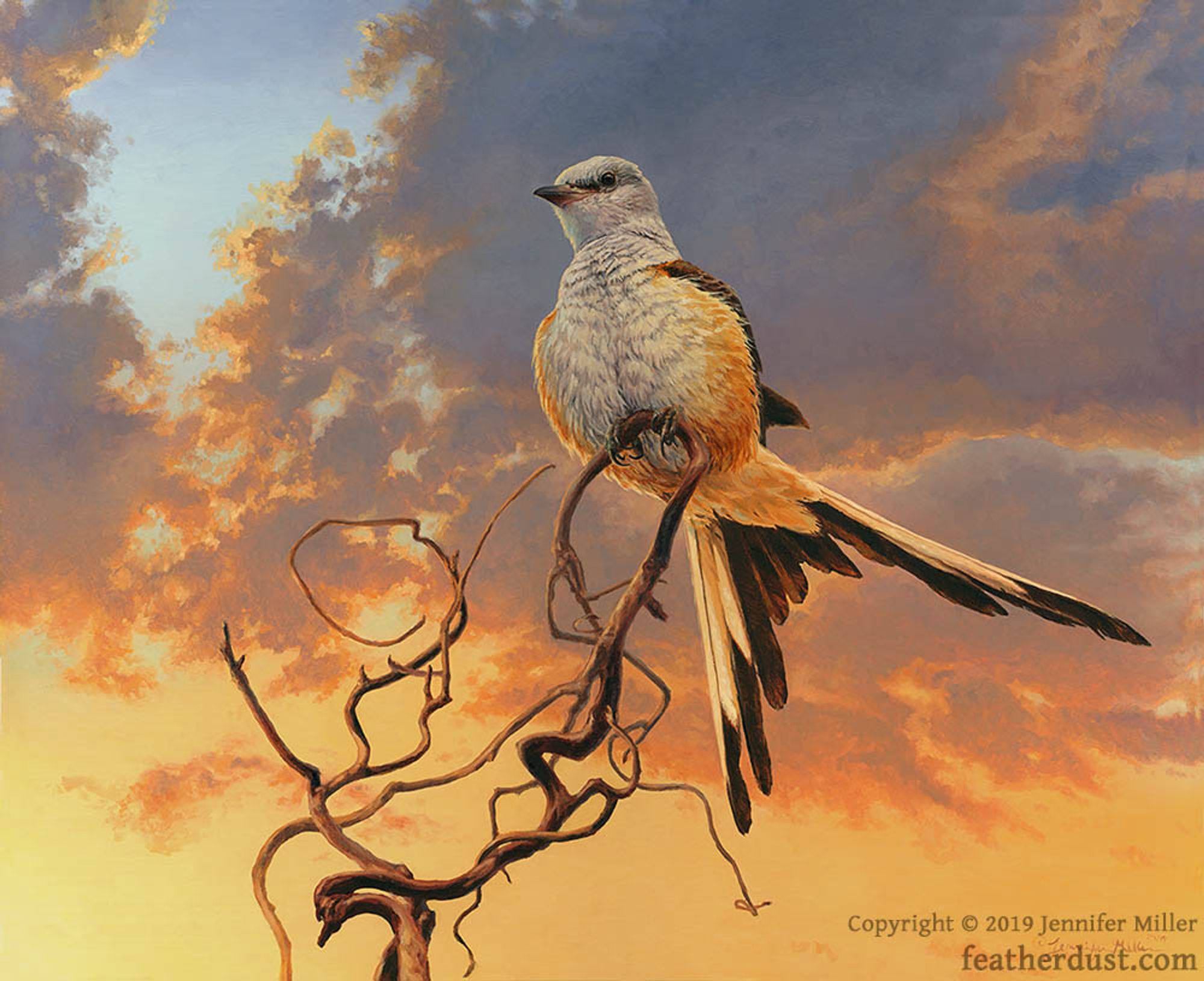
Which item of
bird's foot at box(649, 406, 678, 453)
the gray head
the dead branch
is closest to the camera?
the dead branch

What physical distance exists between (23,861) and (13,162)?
1099 mm

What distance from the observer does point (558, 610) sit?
1346 millimetres

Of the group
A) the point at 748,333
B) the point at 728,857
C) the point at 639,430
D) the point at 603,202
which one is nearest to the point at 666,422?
the point at 639,430

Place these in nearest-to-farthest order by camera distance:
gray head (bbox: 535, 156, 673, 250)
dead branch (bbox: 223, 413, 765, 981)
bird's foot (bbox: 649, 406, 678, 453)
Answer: dead branch (bbox: 223, 413, 765, 981) → bird's foot (bbox: 649, 406, 678, 453) → gray head (bbox: 535, 156, 673, 250)

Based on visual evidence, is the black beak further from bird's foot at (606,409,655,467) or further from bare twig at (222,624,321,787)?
bare twig at (222,624,321,787)

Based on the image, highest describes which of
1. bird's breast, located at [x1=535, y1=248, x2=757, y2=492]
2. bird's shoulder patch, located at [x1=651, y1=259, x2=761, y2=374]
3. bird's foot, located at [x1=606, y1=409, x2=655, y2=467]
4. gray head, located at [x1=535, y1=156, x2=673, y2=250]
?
gray head, located at [x1=535, y1=156, x2=673, y2=250]

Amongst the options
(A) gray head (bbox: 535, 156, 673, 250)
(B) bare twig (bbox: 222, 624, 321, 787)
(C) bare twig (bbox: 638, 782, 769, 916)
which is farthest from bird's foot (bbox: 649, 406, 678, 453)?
(B) bare twig (bbox: 222, 624, 321, 787)

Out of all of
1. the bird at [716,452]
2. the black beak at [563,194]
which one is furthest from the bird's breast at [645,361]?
the black beak at [563,194]

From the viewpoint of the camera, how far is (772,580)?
1312 millimetres

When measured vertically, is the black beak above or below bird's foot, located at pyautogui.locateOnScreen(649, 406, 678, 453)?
above

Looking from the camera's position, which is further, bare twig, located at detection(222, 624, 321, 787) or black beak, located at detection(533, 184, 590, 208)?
black beak, located at detection(533, 184, 590, 208)

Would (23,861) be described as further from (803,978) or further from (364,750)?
(803,978)

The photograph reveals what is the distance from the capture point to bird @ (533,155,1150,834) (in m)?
1.22

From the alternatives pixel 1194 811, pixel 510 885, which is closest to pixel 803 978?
pixel 510 885
